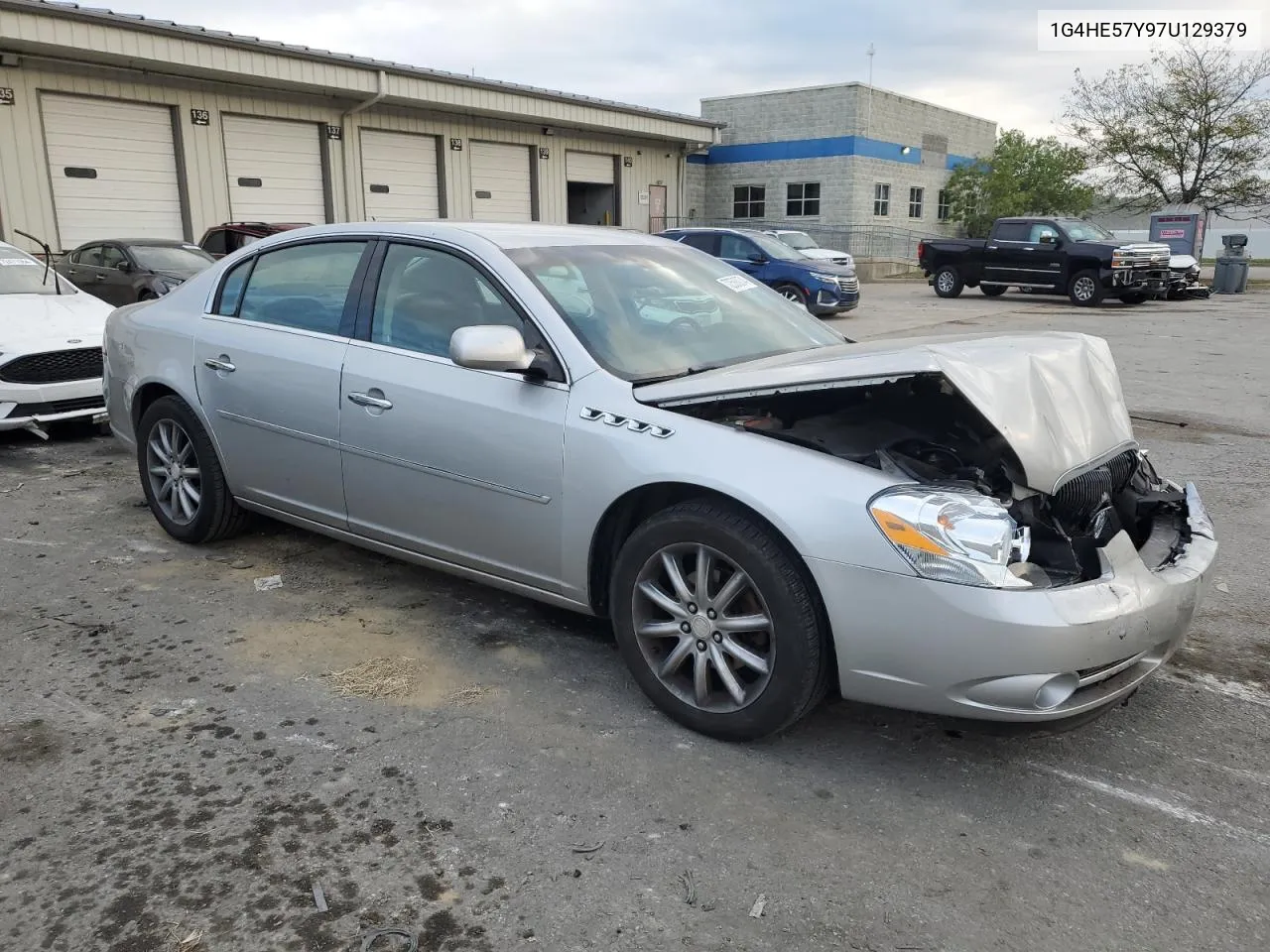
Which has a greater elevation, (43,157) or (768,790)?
(43,157)

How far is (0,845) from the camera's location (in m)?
2.63

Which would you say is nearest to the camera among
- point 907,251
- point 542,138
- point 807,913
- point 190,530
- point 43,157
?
point 807,913

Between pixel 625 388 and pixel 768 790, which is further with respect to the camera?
pixel 625 388

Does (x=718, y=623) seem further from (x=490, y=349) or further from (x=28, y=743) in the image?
(x=28, y=743)

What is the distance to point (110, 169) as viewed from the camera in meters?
17.9

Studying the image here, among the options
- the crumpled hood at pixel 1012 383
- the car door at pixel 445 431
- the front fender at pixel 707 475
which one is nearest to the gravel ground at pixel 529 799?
the car door at pixel 445 431

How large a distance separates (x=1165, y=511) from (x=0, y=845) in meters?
3.76

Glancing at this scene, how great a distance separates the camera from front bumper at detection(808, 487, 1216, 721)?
104 inches

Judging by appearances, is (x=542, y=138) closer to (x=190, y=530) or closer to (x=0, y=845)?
(x=190, y=530)

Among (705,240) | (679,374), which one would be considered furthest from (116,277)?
(679,374)

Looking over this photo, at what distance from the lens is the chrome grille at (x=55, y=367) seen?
710 centimetres

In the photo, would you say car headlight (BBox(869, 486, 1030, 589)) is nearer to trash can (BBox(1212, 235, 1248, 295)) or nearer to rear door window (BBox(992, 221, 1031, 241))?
rear door window (BBox(992, 221, 1031, 241))

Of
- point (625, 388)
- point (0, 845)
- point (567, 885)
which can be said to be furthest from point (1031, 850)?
point (0, 845)

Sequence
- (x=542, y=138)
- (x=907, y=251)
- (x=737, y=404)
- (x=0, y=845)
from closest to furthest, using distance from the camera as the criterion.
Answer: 1. (x=0, y=845)
2. (x=737, y=404)
3. (x=542, y=138)
4. (x=907, y=251)
